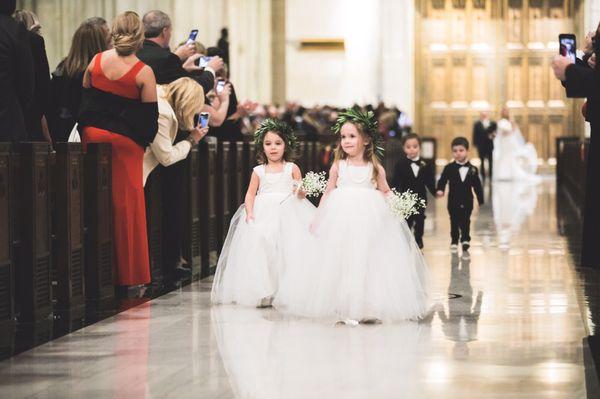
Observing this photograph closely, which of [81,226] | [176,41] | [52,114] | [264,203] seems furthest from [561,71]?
[176,41]

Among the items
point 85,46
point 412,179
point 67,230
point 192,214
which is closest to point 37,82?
point 85,46

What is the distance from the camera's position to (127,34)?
9.24m

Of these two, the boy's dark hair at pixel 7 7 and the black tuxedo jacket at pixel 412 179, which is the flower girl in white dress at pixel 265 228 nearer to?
the boy's dark hair at pixel 7 7

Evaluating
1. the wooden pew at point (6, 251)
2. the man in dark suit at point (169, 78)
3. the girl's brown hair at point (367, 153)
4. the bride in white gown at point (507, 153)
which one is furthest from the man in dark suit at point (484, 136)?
the wooden pew at point (6, 251)

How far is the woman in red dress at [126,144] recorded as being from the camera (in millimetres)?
9289

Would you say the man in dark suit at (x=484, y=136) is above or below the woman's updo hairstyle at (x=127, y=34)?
below

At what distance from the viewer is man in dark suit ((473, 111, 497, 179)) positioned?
3038cm

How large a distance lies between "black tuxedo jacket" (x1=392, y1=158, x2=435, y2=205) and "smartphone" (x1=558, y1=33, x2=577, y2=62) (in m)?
5.40

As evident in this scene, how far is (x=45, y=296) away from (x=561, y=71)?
3586 mm

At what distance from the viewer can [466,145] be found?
13.6 m

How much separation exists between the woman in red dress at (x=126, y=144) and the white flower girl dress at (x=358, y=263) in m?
1.48

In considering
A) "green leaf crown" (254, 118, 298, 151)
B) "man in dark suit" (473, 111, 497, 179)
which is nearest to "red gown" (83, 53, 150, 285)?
"green leaf crown" (254, 118, 298, 151)

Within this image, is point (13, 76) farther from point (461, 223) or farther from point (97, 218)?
point (461, 223)

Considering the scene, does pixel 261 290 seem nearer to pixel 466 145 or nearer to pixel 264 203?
pixel 264 203
